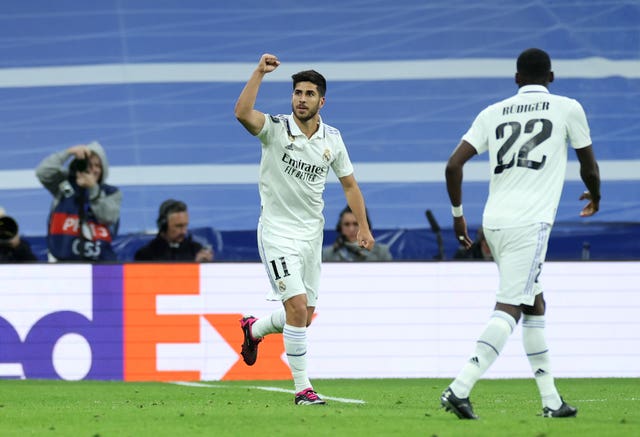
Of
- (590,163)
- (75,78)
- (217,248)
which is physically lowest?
(217,248)

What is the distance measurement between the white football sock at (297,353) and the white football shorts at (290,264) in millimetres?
221

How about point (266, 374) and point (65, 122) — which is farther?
point (65, 122)

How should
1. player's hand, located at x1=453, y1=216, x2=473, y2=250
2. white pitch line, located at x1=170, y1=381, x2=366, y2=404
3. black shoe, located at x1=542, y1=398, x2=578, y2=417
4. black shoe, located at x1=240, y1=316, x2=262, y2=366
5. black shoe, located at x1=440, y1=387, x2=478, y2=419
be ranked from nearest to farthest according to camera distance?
black shoe, located at x1=440, y1=387, x2=478, y2=419 → black shoe, located at x1=542, y1=398, x2=578, y2=417 → player's hand, located at x1=453, y1=216, x2=473, y2=250 → white pitch line, located at x1=170, y1=381, x2=366, y2=404 → black shoe, located at x1=240, y1=316, x2=262, y2=366

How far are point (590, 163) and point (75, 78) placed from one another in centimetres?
1046

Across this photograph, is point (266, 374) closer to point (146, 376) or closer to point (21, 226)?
point (146, 376)

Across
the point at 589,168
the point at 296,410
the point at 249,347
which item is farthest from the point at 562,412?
the point at 249,347

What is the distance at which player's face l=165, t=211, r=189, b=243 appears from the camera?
14.3m

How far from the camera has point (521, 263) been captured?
24.1 feet

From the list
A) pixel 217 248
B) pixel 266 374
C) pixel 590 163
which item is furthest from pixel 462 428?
pixel 217 248

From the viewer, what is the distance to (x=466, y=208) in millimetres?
15961

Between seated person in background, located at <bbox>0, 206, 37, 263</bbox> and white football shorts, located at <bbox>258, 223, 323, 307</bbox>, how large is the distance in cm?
546

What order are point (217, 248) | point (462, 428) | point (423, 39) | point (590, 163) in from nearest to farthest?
point (462, 428) < point (590, 163) < point (217, 248) < point (423, 39)

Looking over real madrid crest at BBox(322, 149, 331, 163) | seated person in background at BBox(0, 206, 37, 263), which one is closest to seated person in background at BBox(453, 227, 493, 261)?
seated person in background at BBox(0, 206, 37, 263)

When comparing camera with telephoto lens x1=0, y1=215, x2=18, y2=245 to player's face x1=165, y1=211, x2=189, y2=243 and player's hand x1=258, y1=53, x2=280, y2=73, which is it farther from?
player's hand x1=258, y1=53, x2=280, y2=73
